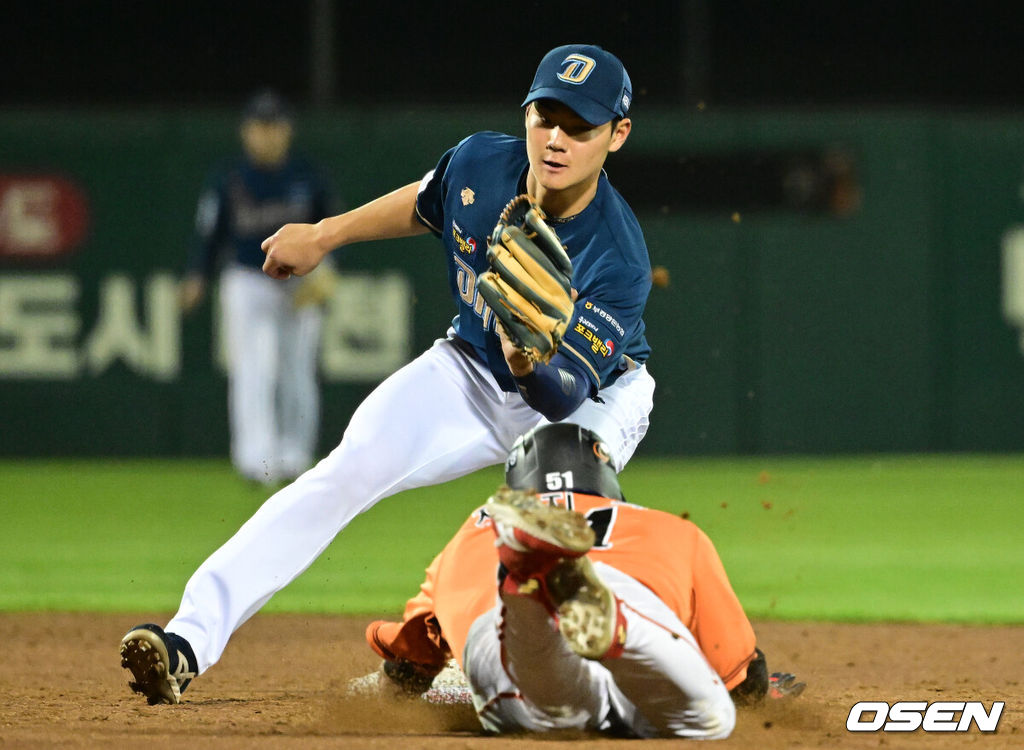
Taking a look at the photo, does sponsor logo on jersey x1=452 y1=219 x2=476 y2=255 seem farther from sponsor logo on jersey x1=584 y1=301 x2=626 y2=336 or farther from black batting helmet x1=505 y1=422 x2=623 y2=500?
black batting helmet x1=505 y1=422 x2=623 y2=500

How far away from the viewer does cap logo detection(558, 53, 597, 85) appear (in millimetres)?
4125

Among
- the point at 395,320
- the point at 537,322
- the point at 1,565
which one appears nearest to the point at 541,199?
the point at 537,322

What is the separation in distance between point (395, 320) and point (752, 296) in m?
2.46

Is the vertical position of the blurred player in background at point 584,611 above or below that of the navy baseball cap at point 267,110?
below

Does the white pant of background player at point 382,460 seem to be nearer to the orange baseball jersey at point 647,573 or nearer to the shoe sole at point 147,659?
the shoe sole at point 147,659

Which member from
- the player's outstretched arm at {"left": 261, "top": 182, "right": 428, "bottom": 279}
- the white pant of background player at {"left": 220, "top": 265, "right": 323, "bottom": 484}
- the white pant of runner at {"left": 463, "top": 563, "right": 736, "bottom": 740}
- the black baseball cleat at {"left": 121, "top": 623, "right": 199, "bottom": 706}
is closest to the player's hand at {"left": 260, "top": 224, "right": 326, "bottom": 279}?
the player's outstretched arm at {"left": 261, "top": 182, "right": 428, "bottom": 279}

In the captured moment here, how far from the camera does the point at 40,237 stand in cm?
1124

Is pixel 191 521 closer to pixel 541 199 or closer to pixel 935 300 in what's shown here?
pixel 541 199

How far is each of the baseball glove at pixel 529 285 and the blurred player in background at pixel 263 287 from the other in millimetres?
6362

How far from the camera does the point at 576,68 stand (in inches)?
163

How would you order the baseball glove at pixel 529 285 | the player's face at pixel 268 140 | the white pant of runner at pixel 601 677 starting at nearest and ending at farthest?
1. the white pant of runner at pixel 601 677
2. the baseball glove at pixel 529 285
3. the player's face at pixel 268 140

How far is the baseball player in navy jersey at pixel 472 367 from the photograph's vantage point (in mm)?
3910

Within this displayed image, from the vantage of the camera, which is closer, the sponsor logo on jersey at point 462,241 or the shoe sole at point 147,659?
the shoe sole at point 147,659

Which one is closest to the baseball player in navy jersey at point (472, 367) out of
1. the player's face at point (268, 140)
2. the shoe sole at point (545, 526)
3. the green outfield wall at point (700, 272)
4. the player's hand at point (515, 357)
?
the player's hand at point (515, 357)
